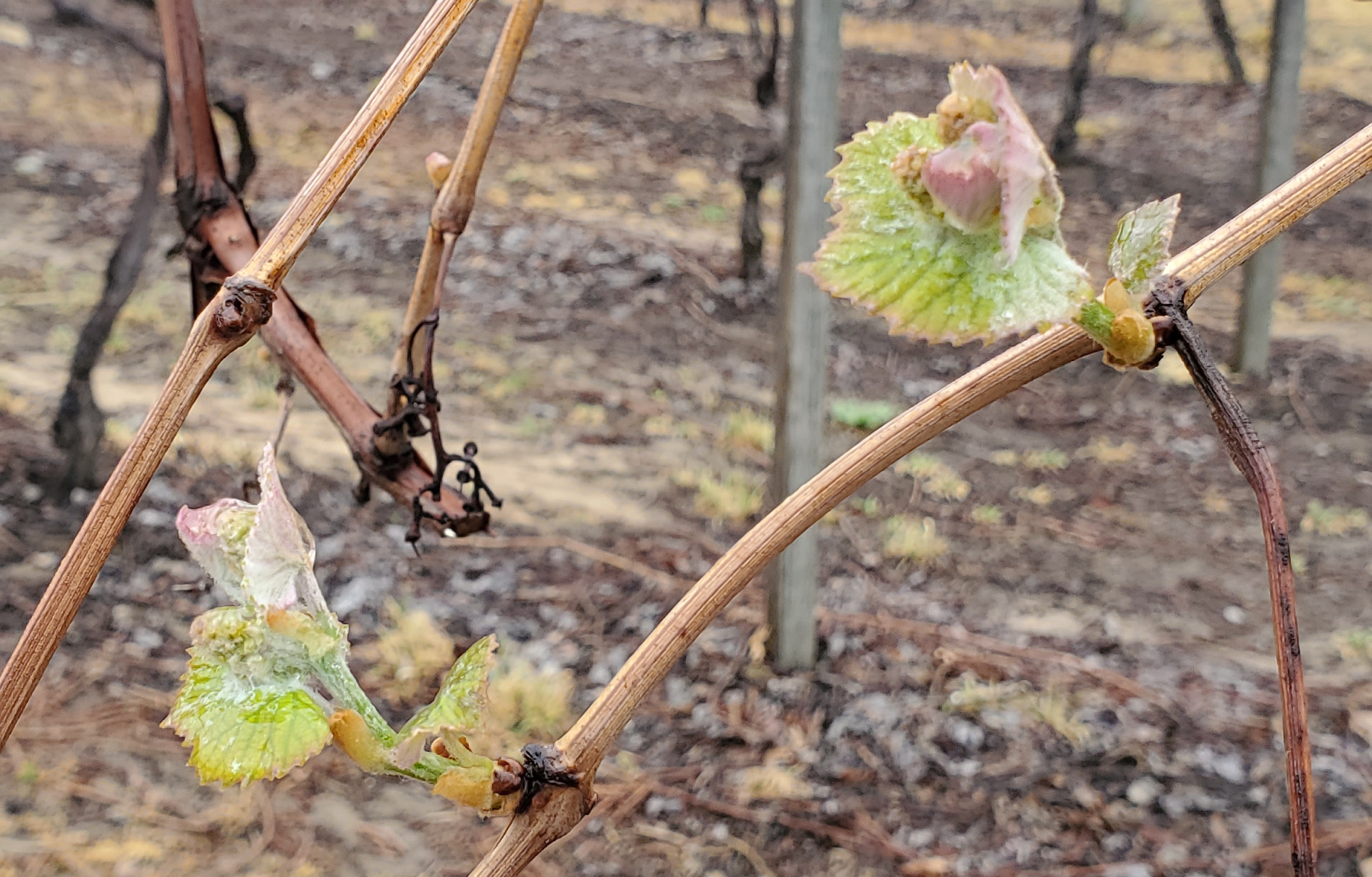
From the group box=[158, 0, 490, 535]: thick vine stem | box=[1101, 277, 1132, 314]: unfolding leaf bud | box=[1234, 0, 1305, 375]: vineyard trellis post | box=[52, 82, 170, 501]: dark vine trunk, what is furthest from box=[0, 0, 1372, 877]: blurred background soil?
box=[1101, 277, 1132, 314]: unfolding leaf bud

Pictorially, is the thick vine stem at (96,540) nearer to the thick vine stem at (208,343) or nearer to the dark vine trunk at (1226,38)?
the thick vine stem at (208,343)

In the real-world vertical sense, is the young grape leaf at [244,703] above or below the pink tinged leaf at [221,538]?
below

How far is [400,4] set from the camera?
5.93 m

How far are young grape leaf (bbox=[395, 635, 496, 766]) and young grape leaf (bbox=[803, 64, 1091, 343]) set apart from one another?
0.08 metres

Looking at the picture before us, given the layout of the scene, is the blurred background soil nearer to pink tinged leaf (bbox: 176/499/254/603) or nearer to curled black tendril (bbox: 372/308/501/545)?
curled black tendril (bbox: 372/308/501/545)

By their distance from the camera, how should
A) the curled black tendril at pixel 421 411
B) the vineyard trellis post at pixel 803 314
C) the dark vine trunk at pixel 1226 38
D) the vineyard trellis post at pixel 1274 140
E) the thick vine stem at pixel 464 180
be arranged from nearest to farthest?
1. the thick vine stem at pixel 464 180
2. the curled black tendril at pixel 421 411
3. the vineyard trellis post at pixel 803 314
4. the vineyard trellis post at pixel 1274 140
5. the dark vine trunk at pixel 1226 38

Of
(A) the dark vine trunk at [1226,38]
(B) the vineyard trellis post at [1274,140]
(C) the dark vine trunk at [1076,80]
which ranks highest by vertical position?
(A) the dark vine trunk at [1226,38]

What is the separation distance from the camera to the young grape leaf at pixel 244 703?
0.55 ft

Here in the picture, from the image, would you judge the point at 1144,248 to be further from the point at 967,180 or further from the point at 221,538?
the point at 221,538

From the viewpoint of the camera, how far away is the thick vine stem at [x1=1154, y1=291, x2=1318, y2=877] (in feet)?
0.43

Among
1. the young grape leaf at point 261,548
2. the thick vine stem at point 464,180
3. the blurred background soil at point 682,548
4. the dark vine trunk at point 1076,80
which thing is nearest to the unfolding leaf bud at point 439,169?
the thick vine stem at point 464,180

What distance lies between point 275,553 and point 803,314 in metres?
1.52

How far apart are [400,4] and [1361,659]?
5566 millimetres

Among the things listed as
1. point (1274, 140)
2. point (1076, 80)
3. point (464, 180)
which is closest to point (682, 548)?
point (1274, 140)
